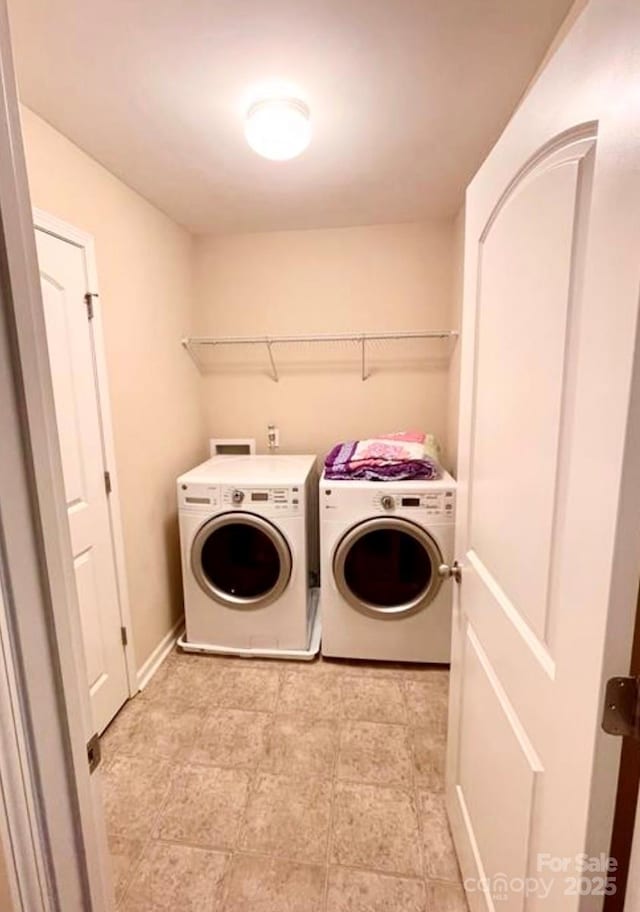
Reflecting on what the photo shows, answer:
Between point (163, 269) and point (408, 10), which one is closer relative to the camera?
point (408, 10)

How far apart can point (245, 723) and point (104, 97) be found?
2409mm

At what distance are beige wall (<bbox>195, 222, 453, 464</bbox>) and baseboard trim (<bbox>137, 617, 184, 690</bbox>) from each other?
125 cm

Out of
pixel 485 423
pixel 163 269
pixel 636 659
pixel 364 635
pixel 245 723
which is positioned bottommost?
pixel 245 723

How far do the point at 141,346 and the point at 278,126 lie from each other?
3.77ft

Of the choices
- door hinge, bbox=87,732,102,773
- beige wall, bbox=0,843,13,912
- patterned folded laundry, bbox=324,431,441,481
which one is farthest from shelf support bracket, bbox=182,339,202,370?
beige wall, bbox=0,843,13,912

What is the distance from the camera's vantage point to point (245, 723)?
1839 millimetres

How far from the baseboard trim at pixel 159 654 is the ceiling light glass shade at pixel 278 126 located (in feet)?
7.63

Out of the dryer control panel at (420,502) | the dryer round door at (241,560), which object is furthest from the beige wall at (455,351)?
the dryer round door at (241,560)

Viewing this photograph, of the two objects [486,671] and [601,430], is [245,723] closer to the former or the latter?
[486,671]

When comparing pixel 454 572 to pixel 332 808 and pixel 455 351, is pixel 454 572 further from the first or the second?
pixel 455 351

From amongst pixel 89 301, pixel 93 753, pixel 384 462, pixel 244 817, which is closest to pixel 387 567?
pixel 384 462

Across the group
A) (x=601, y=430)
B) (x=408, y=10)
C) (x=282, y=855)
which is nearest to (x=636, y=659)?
(x=601, y=430)

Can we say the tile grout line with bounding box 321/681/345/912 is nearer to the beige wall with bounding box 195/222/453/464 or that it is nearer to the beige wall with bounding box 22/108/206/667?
the beige wall with bounding box 22/108/206/667

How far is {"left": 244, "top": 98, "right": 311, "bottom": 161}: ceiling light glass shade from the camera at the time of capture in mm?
1407
